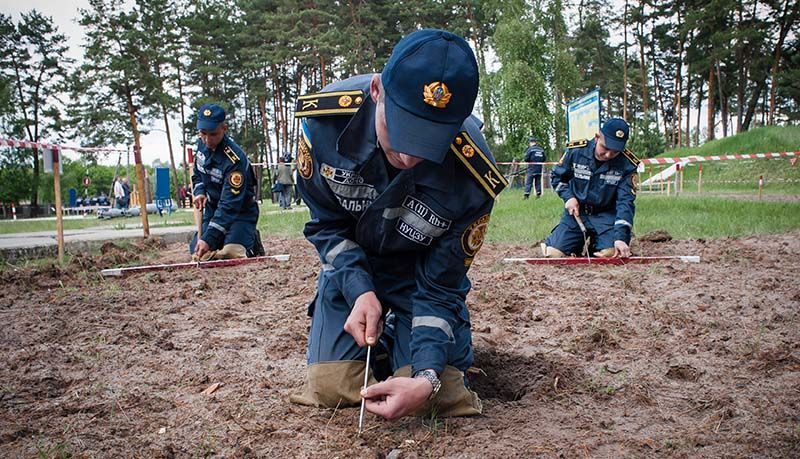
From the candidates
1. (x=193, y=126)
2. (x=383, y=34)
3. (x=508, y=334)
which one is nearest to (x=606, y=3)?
(x=383, y=34)

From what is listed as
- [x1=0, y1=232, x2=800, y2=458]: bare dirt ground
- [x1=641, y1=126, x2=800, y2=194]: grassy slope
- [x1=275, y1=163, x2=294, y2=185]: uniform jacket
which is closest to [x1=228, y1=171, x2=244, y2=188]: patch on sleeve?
[x1=0, y1=232, x2=800, y2=458]: bare dirt ground

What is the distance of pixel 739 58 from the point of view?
102 ft

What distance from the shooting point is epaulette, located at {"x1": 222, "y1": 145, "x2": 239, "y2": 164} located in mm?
5645

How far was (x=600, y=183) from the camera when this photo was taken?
5.80 m

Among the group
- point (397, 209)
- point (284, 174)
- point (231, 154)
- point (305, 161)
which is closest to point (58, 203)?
point (231, 154)

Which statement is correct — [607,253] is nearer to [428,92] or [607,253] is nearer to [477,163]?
[477,163]

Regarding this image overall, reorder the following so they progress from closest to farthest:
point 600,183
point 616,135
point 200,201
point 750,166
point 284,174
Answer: point 616,135, point 600,183, point 200,201, point 284,174, point 750,166

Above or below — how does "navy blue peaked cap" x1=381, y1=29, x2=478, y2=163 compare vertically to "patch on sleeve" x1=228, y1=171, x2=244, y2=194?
above

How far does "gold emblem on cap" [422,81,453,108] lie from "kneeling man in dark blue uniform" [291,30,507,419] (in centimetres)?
11

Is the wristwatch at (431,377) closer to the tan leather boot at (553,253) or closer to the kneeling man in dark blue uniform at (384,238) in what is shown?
the kneeling man in dark blue uniform at (384,238)

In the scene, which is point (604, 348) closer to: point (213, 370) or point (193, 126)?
point (213, 370)

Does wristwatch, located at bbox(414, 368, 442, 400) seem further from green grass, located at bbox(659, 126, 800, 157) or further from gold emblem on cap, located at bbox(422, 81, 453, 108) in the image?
green grass, located at bbox(659, 126, 800, 157)

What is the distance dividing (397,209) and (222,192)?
3.74 m

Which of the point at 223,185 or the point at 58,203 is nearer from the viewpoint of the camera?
the point at 223,185
